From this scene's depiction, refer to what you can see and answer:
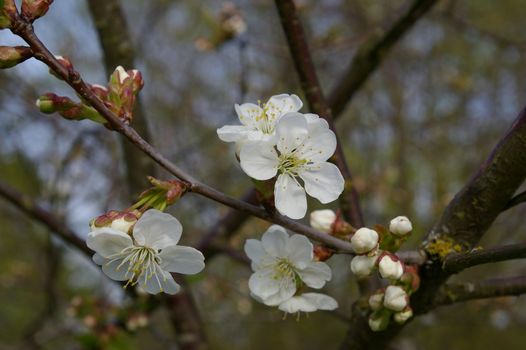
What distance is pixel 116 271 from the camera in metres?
1.05

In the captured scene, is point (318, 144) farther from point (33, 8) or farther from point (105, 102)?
point (33, 8)

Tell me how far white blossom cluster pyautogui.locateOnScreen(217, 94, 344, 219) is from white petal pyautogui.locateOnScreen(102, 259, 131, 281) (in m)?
0.33

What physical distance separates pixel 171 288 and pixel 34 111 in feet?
8.49

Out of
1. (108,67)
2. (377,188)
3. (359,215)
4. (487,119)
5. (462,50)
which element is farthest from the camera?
(462,50)

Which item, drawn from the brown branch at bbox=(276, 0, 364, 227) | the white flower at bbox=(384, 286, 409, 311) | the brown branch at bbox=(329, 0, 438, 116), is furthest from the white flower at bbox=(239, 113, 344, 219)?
the brown branch at bbox=(329, 0, 438, 116)

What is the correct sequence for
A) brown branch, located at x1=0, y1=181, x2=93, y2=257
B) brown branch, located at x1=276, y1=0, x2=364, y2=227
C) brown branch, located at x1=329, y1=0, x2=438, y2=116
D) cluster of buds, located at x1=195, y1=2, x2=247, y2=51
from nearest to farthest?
brown branch, located at x1=276, y1=0, x2=364, y2=227 < brown branch, located at x1=329, y1=0, x2=438, y2=116 < brown branch, located at x1=0, y1=181, x2=93, y2=257 < cluster of buds, located at x1=195, y1=2, x2=247, y2=51

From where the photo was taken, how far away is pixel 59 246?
3.26 m

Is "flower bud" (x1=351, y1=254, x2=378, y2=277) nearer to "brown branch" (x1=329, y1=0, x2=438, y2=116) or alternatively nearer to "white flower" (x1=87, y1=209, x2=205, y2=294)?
"white flower" (x1=87, y1=209, x2=205, y2=294)

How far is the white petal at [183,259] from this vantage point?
3.15ft

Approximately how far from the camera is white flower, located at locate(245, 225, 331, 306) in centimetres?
108

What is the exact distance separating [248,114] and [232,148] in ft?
7.93

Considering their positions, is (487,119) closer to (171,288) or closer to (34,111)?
(34,111)

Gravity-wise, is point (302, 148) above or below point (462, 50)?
below

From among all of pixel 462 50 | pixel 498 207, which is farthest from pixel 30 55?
pixel 462 50
